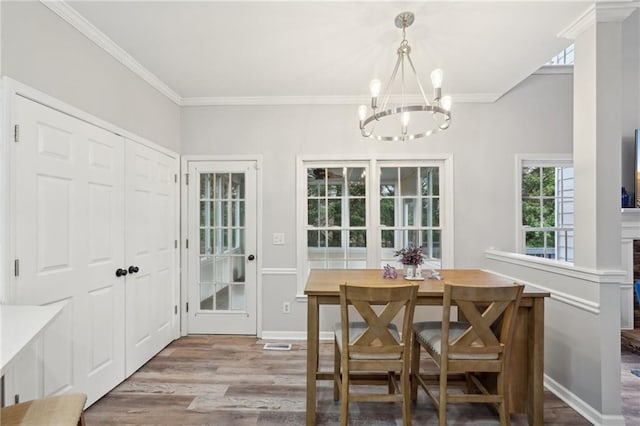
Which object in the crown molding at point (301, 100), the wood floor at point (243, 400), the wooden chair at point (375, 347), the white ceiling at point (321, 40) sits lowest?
the wood floor at point (243, 400)

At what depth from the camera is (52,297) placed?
6.43 ft

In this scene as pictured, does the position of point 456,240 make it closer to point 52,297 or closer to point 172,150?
point 172,150

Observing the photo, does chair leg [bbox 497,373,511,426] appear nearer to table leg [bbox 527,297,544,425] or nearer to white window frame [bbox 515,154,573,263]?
table leg [bbox 527,297,544,425]

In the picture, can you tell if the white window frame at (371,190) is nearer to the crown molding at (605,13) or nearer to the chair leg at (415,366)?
the chair leg at (415,366)

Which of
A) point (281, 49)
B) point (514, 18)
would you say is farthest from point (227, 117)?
point (514, 18)

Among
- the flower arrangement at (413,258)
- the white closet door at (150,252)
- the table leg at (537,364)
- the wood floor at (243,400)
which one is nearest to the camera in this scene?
the table leg at (537,364)

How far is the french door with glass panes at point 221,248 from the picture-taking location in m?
3.65

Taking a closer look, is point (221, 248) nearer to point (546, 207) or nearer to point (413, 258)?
point (413, 258)

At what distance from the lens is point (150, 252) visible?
9.87 feet

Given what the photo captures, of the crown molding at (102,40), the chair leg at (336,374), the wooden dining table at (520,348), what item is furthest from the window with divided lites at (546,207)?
the crown molding at (102,40)

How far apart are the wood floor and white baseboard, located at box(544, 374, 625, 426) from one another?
0.15 ft

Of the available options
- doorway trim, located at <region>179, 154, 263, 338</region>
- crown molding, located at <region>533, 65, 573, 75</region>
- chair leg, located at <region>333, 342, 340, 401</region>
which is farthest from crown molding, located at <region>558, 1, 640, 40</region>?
doorway trim, located at <region>179, 154, 263, 338</region>

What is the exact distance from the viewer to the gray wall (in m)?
1.77

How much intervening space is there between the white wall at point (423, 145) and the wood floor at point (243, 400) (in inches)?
31.9
